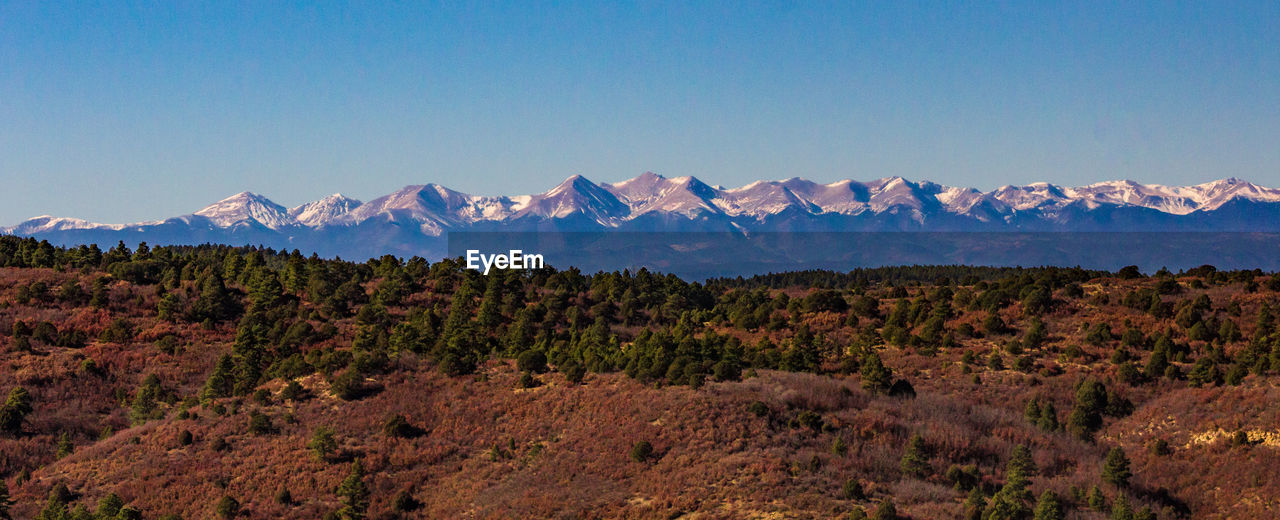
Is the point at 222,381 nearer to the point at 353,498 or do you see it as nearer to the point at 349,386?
the point at 349,386

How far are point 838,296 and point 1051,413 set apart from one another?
1677 inches

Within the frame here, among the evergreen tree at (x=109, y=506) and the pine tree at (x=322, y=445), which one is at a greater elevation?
the pine tree at (x=322, y=445)

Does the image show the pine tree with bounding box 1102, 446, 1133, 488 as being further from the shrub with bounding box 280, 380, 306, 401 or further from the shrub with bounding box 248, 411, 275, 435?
the shrub with bounding box 280, 380, 306, 401

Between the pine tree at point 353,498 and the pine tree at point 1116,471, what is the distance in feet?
142

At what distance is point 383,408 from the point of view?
7112cm

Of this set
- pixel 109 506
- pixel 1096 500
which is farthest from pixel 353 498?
pixel 1096 500

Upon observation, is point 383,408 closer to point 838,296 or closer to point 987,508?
point 987,508

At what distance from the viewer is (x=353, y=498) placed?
55.2 meters

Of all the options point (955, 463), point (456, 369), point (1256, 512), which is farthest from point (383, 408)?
point (1256, 512)

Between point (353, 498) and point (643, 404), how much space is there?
20082 mm

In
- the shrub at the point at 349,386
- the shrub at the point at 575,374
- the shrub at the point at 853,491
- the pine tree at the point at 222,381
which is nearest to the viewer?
the shrub at the point at 853,491

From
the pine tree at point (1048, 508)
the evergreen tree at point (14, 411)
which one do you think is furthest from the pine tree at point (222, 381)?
the pine tree at point (1048, 508)

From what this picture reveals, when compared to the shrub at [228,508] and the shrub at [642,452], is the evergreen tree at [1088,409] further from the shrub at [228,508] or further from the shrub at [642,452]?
the shrub at [228,508]

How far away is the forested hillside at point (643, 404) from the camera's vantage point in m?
54.6
